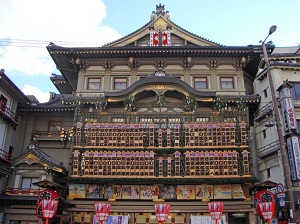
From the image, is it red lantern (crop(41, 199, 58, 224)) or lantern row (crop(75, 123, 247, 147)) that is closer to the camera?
red lantern (crop(41, 199, 58, 224))

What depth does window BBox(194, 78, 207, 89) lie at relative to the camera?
28.0 meters

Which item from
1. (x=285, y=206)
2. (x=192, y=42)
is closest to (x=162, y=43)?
(x=192, y=42)

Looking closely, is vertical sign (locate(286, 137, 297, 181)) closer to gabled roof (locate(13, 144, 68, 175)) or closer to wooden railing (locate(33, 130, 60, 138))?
gabled roof (locate(13, 144, 68, 175))

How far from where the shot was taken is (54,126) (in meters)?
28.6

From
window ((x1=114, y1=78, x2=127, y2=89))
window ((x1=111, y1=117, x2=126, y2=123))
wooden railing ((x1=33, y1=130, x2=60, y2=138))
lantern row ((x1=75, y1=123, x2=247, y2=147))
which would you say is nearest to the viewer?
lantern row ((x1=75, y1=123, x2=247, y2=147))

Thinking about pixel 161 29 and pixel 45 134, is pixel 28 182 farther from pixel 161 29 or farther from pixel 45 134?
pixel 161 29

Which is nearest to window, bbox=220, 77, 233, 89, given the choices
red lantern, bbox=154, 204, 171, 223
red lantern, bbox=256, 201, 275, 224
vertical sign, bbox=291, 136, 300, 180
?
vertical sign, bbox=291, 136, 300, 180

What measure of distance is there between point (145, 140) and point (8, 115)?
1240cm

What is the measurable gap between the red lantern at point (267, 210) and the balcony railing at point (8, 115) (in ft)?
69.2

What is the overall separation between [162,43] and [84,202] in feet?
53.3

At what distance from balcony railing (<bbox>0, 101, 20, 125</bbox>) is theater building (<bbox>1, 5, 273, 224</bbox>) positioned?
3.59ft

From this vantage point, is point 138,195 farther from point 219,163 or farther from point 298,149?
point 298,149

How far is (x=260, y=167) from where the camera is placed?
94.7 feet

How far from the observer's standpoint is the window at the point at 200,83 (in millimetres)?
28027
